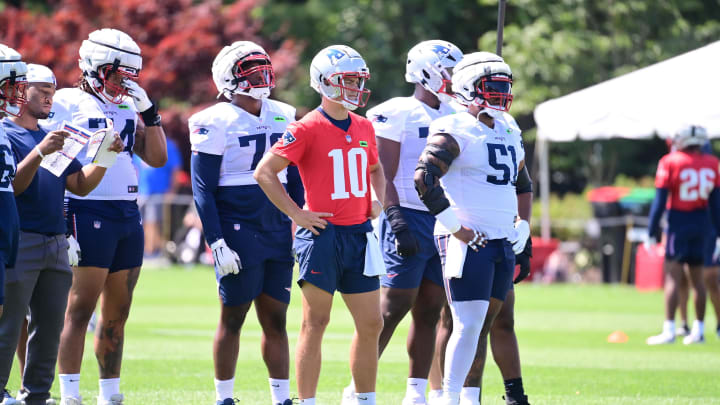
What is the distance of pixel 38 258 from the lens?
684 centimetres

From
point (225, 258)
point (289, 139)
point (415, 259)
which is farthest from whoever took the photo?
point (415, 259)

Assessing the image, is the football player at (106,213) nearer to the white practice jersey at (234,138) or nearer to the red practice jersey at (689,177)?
the white practice jersey at (234,138)

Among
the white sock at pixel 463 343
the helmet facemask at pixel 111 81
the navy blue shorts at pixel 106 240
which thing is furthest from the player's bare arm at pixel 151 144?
the white sock at pixel 463 343

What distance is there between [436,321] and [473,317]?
3.68ft

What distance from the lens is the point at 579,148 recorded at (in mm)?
29531

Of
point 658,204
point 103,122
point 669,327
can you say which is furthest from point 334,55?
point 669,327

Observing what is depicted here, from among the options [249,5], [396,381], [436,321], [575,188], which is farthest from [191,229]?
[436,321]

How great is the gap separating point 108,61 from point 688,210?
814 cm

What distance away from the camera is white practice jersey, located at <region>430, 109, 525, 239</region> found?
719cm

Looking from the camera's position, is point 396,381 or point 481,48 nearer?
point 396,381

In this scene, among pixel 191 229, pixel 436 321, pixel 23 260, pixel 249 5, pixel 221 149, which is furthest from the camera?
pixel 249 5

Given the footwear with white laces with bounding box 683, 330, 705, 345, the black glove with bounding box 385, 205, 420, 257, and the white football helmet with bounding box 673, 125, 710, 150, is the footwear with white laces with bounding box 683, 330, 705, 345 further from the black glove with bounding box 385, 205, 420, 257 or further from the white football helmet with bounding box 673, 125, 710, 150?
the black glove with bounding box 385, 205, 420, 257

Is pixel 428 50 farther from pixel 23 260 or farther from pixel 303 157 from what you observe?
pixel 23 260

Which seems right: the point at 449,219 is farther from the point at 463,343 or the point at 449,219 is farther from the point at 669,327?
the point at 669,327
